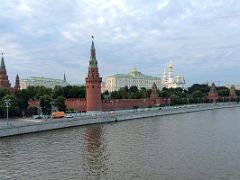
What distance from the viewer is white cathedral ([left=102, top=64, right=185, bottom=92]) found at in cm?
14188

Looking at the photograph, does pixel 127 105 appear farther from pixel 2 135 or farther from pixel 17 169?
pixel 17 169

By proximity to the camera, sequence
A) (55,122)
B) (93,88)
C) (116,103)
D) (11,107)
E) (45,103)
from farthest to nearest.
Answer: (116,103)
(93,88)
(45,103)
(11,107)
(55,122)

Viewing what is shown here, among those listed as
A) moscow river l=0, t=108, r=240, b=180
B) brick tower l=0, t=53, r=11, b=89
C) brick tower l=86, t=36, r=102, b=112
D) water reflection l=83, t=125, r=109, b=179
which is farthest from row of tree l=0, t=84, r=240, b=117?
water reflection l=83, t=125, r=109, b=179

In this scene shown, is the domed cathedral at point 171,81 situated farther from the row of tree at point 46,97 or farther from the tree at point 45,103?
the tree at point 45,103

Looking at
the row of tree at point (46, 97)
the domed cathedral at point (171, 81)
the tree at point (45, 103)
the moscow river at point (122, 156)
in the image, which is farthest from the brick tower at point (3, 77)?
the domed cathedral at point (171, 81)

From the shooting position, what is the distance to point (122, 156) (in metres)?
22.2

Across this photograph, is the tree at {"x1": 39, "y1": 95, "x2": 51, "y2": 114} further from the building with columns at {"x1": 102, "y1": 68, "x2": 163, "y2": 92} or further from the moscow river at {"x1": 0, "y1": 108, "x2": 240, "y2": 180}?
the building with columns at {"x1": 102, "y1": 68, "x2": 163, "y2": 92}

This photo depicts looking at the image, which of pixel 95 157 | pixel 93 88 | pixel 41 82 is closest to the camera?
pixel 95 157

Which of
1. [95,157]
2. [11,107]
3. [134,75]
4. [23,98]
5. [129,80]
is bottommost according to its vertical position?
[95,157]

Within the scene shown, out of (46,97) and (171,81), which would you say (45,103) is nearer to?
(46,97)

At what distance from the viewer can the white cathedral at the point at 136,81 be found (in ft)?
465

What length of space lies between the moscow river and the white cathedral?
109465mm

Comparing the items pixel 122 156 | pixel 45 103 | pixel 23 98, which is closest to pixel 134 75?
pixel 23 98

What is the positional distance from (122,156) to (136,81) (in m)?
128
